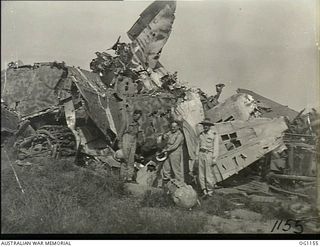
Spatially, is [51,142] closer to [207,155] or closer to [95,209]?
[95,209]

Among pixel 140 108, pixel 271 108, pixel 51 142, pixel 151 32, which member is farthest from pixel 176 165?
pixel 151 32

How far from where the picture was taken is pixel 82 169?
17.2ft

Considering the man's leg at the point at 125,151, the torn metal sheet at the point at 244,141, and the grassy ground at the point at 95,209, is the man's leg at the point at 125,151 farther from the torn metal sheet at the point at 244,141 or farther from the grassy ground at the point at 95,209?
the torn metal sheet at the point at 244,141

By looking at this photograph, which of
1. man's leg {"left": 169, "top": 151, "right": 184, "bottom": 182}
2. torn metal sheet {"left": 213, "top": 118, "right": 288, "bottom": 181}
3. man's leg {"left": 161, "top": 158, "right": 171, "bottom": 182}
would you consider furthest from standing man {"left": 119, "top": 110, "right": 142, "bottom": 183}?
torn metal sheet {"left": 213, "top": 118, "right": 288, "bottom": 181}

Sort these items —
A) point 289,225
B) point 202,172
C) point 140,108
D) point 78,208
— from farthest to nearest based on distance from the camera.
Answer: point 140,108
point 202,172
point 289,225
point 78,208

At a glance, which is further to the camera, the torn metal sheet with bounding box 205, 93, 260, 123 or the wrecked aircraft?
the torn metal sheet with bounding box 205, 93, 260, 123

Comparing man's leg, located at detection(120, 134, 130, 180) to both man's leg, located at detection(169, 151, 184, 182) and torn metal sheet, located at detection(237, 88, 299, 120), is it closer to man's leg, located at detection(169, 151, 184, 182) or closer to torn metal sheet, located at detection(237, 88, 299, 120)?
man's leg, located at detection(169, 151, 184, 182)

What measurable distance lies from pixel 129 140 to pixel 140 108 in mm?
463

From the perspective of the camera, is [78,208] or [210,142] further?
[210,142]

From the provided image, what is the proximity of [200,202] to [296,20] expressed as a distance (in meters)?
2.47

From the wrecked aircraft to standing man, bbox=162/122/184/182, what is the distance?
9 centimetres

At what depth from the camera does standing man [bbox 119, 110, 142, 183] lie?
17.1 ft

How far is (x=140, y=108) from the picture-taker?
18.0 ft

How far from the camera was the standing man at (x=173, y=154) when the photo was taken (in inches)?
205
